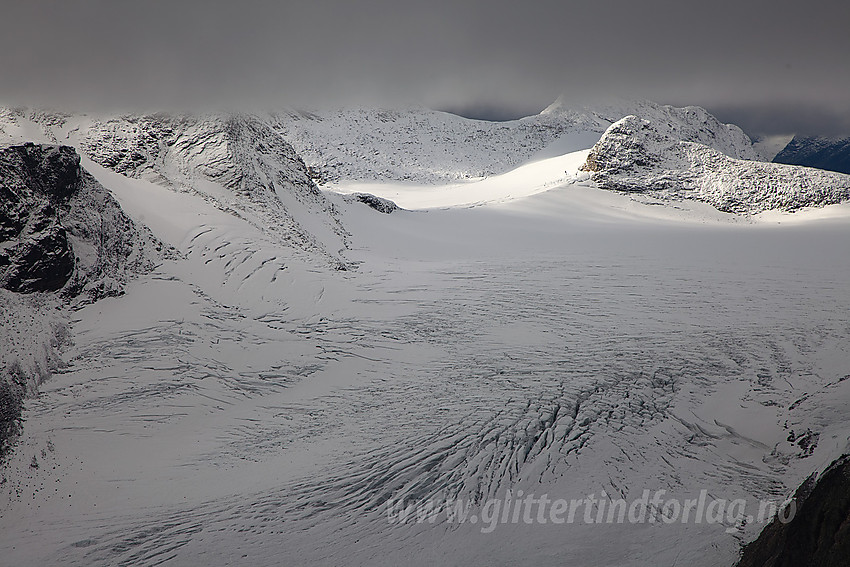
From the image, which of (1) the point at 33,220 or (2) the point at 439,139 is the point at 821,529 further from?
(2) the point at 439,139

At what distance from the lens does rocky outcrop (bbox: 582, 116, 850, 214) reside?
2552 cm

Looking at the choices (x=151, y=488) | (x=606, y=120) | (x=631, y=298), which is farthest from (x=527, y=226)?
(x=606, y=120)

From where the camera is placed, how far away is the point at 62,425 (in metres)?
7.22

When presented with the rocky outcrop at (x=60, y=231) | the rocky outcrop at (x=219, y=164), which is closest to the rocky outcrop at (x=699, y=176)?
the rocky outcrop at (x=219, y=164)

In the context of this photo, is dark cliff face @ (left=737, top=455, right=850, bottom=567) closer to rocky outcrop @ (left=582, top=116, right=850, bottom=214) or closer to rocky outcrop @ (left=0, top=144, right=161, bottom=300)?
rocky outcrop @ (left=0, top=144, right=161, bottom=300)

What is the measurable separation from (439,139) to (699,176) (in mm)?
34884

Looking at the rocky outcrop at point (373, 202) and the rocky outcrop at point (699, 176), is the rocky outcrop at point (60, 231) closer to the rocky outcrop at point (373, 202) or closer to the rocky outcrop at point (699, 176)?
the rocky outcrop at point (373, 202)

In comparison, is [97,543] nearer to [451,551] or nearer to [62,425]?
[62,425]

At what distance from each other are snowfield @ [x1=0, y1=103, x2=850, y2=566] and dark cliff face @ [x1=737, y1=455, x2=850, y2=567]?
1.13 meters

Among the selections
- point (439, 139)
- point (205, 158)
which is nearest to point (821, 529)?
point (205, 158)

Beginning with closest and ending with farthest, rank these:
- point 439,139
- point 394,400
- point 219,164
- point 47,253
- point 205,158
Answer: point 394,400 → point 47,253 → point 219,164 → point 205,158 → point 439,139

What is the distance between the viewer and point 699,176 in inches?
1106

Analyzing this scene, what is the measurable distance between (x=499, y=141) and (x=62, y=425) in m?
56.9

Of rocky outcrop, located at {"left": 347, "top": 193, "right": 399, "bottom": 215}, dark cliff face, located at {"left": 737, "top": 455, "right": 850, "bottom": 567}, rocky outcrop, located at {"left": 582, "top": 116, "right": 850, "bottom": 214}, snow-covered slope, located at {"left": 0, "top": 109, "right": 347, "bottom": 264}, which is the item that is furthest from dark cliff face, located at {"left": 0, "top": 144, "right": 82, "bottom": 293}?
rocky outcrop, located at {"left": 582, "top": 116, "right": 850, "bottom": 214}
